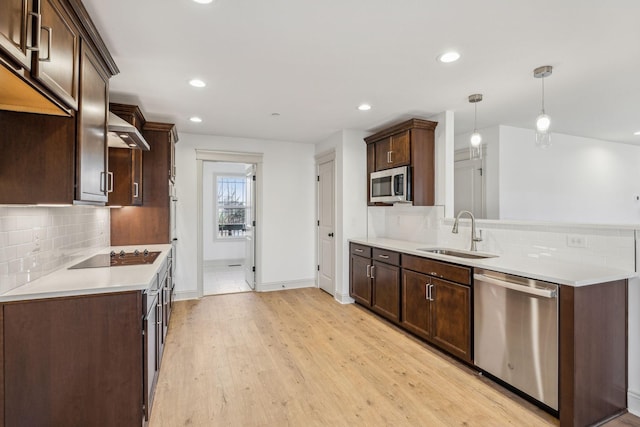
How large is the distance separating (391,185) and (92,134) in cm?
302

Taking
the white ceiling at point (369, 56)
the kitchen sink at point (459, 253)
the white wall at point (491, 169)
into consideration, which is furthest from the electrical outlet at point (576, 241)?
the white wall at point (491, 169)

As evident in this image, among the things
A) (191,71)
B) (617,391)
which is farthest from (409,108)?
(617,391)

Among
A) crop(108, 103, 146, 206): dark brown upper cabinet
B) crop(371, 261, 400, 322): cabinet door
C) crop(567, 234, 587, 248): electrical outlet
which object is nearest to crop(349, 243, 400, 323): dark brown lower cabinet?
crop(371, 261, 400, 322): cabinet door

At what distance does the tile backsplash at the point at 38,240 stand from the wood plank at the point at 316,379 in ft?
3.84

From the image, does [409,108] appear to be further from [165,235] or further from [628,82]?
[165,235]

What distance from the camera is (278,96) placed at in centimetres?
322

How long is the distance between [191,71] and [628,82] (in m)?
3.76

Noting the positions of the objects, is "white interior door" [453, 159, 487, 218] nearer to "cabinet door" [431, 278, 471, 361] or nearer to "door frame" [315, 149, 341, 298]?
"door frame" [315, 149, 341, 298]

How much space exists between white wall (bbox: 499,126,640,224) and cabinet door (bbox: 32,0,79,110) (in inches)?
182

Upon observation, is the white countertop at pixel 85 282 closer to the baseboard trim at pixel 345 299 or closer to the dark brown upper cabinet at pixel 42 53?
the dark brown upper cabinet at pixel 42 53

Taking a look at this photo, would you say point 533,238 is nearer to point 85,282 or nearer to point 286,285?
point 85,282

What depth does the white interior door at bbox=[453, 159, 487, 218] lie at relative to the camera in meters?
4.64

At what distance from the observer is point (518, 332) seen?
7.45ft

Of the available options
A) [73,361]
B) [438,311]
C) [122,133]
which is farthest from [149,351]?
[438,311]
